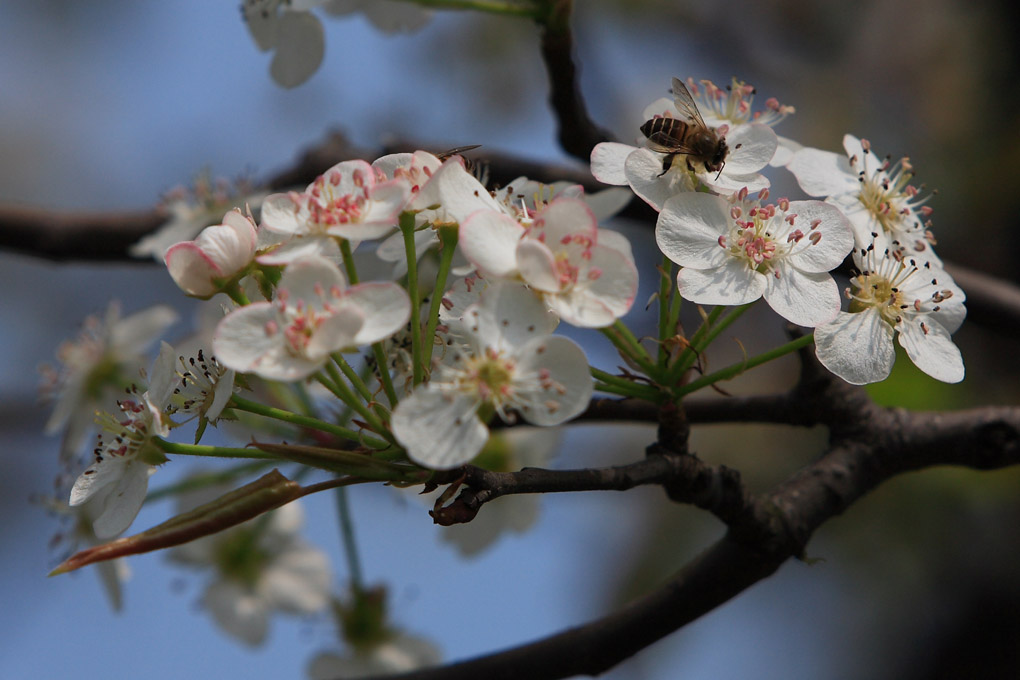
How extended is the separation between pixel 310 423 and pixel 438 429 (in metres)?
0.25

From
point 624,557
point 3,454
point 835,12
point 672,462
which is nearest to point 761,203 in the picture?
point 672,462

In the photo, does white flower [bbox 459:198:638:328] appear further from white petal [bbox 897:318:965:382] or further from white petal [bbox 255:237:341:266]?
white petal [bbox 897:318:965:382]

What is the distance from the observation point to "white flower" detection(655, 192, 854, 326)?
1411 millimetres

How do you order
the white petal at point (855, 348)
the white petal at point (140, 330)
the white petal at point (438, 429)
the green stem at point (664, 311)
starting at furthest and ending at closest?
the white petal at point (140, 330)
the green stem at point (664, 311)
the white petal at point (855, 348)
the white petal at point (438, 429)

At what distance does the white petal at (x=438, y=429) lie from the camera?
110 cm

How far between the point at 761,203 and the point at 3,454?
531cm

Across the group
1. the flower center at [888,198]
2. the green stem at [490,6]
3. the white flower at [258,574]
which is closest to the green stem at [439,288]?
the flower center at [888,198]

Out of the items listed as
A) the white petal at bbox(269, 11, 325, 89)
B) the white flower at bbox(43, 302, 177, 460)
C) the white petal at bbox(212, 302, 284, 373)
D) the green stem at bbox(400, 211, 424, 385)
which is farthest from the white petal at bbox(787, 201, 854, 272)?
the white flower at bbox(43, 302, 177, 460)

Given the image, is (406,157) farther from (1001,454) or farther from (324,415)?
(1001,454)

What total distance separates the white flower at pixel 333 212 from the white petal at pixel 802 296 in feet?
1.93

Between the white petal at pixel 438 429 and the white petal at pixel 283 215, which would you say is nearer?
the white petal at pixel 438 429

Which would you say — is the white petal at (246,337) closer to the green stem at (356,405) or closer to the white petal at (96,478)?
the green stem at (356,405)

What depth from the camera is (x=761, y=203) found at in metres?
1.50

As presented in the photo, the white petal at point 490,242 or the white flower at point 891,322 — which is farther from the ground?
the white petal at point 490,242
